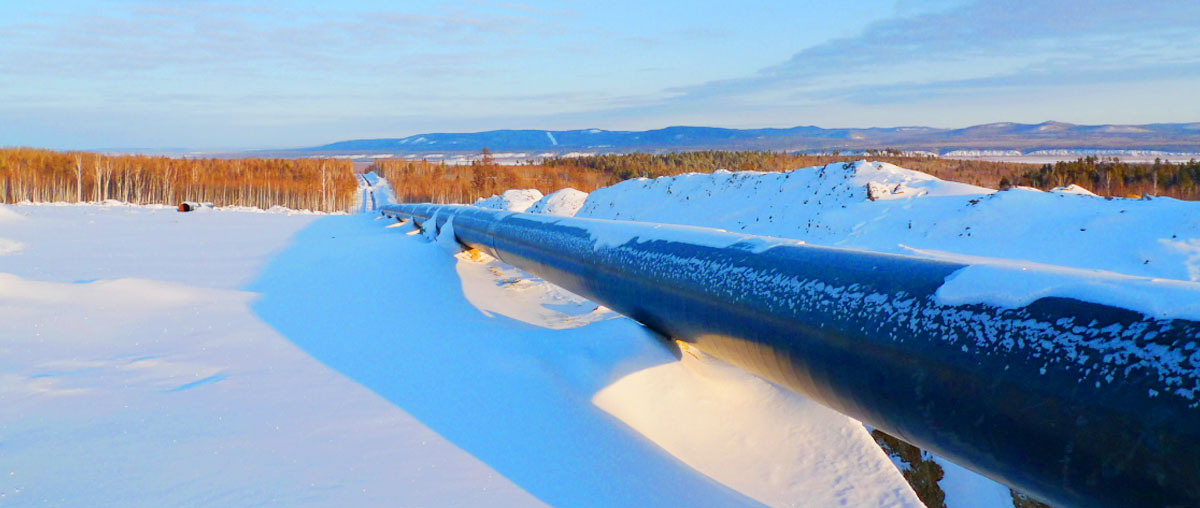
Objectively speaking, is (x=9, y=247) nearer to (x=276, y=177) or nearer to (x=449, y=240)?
(x=449, y=240)

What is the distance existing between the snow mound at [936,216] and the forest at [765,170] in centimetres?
350

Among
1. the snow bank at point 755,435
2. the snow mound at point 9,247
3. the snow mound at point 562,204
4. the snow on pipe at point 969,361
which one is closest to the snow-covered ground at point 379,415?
the snow bank at point 755,435

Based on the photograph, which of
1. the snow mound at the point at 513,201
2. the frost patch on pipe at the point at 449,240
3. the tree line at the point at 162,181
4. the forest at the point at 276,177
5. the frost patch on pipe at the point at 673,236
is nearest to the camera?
the frost patch on pipe at the point at 673,236

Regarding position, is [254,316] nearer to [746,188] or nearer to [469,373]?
[469,373]

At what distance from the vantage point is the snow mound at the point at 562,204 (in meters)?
15.8

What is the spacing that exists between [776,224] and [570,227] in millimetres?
8601

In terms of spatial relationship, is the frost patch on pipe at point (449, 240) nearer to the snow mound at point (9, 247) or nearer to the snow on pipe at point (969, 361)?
the snow mound at point (9, 247)

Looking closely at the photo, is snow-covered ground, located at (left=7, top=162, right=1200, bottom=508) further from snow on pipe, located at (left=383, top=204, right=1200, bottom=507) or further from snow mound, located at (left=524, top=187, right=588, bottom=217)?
snow mound, located at (left=524, top=187, right=588, bottom=217)

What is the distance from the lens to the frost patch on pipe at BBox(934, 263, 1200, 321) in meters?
0.95

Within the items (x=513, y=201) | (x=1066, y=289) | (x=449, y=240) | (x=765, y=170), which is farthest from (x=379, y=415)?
(x=765, y=170)

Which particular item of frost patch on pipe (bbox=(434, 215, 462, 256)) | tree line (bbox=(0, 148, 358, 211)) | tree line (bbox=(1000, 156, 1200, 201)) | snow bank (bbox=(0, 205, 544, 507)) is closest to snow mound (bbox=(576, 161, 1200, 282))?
snow bank (bbox=(0, 205, 544, 507))

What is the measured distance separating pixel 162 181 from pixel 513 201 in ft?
163

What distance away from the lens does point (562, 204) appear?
53.4 feet

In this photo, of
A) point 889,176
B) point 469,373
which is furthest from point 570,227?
point 889,176
